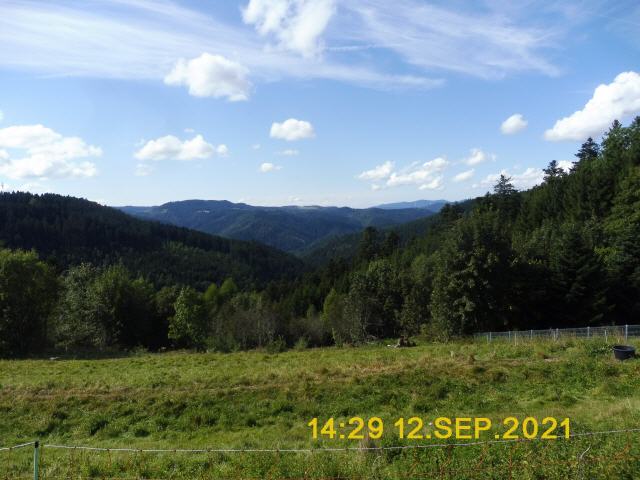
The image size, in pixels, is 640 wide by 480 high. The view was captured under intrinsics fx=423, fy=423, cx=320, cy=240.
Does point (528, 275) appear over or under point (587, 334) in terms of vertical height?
over

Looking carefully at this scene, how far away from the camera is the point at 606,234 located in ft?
167

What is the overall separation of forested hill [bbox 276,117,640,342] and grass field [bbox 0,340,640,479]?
675 inches

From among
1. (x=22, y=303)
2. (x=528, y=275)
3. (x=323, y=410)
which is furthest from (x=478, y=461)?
(x=22, y=303)

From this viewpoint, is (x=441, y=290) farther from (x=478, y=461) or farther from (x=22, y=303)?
(x=22, y=303)

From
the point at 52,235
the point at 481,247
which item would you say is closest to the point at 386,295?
the point at 481,247

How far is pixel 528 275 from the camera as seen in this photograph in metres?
41.2

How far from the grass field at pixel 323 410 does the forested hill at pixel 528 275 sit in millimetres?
17149

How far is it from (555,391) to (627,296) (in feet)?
130

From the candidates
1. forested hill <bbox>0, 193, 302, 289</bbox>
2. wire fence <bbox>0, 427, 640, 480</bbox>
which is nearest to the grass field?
wire fence <bbox>0, 427, 640, 480</bbox>

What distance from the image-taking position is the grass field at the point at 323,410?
307 inches

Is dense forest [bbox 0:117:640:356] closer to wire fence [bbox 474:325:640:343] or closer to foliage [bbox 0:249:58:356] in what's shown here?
foliage [bbox 0:249:58:356]

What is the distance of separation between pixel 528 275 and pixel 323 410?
3503 centimetres

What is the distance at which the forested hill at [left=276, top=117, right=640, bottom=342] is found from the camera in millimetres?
36844

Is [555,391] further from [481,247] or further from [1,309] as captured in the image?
[1,309]
